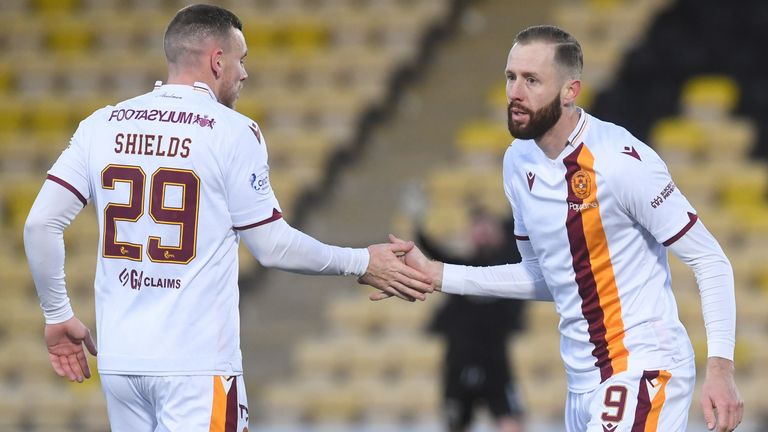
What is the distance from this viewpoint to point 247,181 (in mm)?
4367

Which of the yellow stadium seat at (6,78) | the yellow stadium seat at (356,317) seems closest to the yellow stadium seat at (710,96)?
the yellow stadium seat at (356,317)

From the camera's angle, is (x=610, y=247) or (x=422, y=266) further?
(x=422, y=266)

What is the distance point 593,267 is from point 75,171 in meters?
1.83

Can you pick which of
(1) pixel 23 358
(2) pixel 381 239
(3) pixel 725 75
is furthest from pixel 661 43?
(1) pixel 23 358

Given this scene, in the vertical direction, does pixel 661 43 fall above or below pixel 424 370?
above

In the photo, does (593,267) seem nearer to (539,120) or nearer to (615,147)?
(615,147)

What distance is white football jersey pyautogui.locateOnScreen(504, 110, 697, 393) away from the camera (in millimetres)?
4453

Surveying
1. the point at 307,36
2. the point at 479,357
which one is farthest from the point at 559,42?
the point at 307,36

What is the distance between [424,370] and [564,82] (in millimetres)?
7005

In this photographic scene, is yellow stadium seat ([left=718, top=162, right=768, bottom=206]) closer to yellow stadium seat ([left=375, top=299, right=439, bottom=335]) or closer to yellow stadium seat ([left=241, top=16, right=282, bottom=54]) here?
yellow stadium seat ([left=375, top=299, right=439, bottom=335])

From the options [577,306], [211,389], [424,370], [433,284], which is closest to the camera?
[211,389]

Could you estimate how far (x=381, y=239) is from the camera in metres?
12.8

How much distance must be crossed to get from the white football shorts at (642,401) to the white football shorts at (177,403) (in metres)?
1.23

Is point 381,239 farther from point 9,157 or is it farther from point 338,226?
point 9,157
